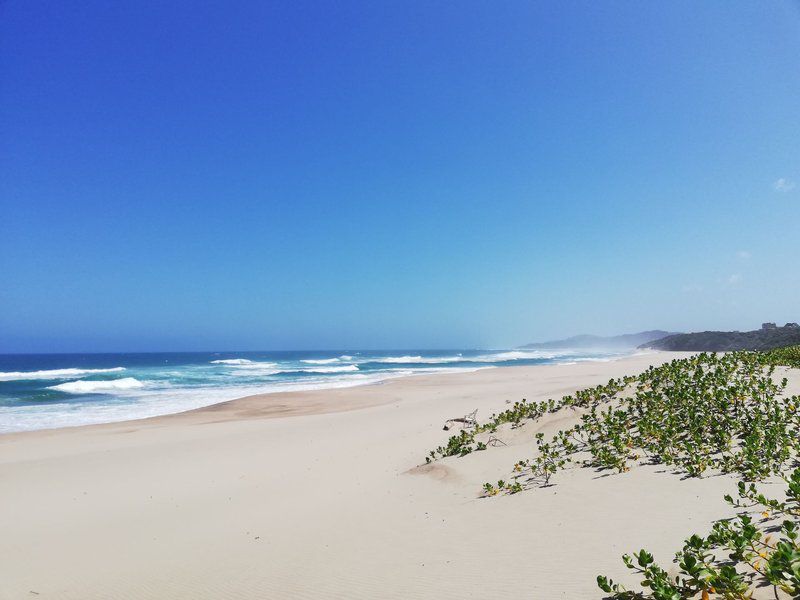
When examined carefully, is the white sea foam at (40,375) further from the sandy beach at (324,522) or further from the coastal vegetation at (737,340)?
the coastal vegetation at (737,340)

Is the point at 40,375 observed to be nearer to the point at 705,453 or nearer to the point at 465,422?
the point at 465,422

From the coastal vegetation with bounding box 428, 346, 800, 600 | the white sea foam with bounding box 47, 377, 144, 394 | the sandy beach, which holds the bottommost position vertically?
the white sea foam with bounding box 47, 377, 144, 394

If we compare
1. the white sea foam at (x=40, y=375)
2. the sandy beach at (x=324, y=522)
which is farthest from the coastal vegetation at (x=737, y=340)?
the white sea foam at (x=40, y=375)

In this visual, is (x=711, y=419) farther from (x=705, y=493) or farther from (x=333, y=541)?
(x=333, y=541)

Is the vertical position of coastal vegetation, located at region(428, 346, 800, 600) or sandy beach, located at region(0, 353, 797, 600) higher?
coastal vegetation, located at region(428, 346, 800, 600)

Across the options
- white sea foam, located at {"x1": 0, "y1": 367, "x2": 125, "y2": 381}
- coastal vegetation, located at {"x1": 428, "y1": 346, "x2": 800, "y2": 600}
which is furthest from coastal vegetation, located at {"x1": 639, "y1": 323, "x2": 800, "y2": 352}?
white sea foam, located at {"x1": 0, "y1": 367, "x2": 125, "y2": 381}

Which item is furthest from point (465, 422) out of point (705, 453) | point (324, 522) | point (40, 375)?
point (40, 375)

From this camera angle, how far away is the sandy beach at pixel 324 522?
4625 millimetres

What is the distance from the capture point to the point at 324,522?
6.84m

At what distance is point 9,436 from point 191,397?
11.8 meters

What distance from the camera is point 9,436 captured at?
16.2 m

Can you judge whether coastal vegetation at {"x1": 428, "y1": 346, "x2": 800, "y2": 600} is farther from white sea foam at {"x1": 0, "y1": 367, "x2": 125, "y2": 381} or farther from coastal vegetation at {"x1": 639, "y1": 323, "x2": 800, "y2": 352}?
white sea foam at {"x1": 0, "y1": 367, "x2": 125, "y2": 381}

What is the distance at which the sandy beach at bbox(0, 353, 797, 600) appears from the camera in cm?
462

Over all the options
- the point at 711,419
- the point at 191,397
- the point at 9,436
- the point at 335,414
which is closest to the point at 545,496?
the point at 711,419
